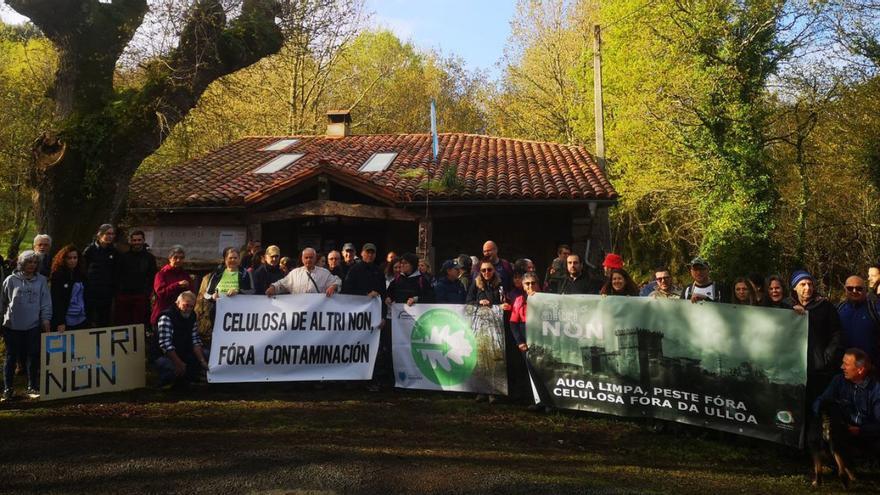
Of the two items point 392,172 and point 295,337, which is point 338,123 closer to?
point 392,172

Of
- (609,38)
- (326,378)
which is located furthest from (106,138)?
(609,38)

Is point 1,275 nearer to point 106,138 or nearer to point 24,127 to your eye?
point 106,138

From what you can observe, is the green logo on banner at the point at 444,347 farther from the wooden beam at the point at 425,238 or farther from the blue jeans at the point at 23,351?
the wooden beam at the point at 425,238

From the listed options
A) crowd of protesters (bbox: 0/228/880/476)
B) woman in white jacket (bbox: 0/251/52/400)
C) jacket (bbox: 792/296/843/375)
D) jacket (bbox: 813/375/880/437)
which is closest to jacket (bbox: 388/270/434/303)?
crowd of protesters (bbox: 0/228/880/476)

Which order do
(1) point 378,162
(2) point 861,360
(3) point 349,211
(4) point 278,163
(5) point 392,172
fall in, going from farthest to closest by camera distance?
(4) point 278,163 → (1) point 378,162 → (5) point 392,172 → (3) point 349,211 → (2) point 861,360

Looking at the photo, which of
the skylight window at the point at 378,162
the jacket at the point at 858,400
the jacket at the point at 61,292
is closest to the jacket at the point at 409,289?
the jacket at the point at 61,292

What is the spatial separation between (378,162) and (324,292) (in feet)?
30.3

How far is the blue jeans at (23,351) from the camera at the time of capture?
722cm

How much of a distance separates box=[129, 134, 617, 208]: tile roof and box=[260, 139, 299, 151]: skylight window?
0.22m

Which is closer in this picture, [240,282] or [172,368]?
[172,368]

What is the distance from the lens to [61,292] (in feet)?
25.8

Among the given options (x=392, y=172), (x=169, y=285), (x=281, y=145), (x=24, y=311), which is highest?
(x=281, y=145)

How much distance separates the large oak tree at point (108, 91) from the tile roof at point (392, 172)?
331cm

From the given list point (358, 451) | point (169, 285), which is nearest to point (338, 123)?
point (169, 285)
